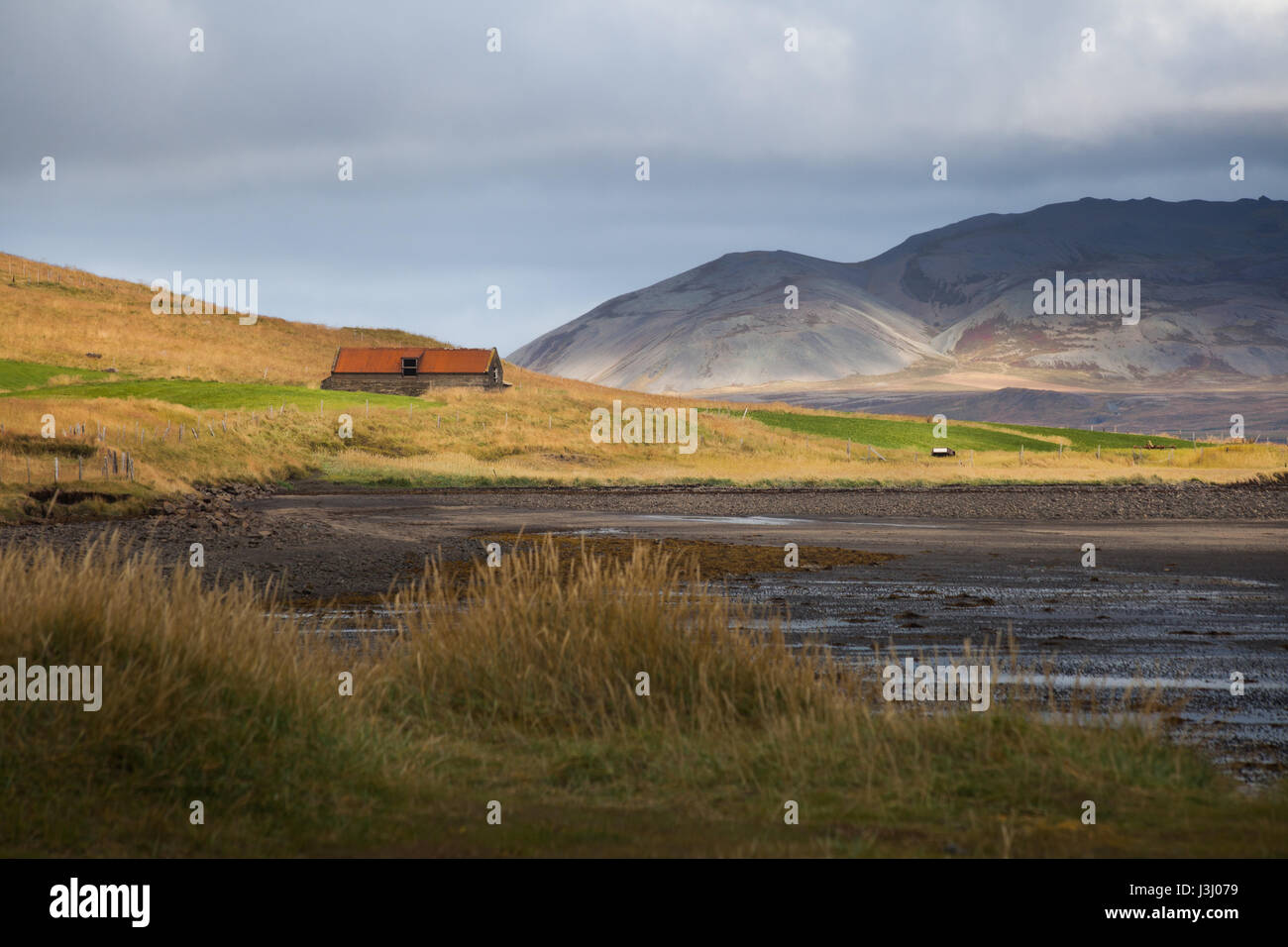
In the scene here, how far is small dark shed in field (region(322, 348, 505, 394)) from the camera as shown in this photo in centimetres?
11438

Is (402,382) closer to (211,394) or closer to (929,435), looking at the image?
(211,394)

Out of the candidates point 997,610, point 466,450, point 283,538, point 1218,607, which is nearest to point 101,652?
point 997,610

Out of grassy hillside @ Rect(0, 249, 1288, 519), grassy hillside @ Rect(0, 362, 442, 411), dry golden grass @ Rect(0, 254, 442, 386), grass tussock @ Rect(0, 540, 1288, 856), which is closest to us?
grass tussock @ Rect(0, 540, 1288, 856)

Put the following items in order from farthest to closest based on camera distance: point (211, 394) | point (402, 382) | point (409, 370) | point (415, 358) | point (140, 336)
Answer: point (140, 336), point (415, 358), point (409, 370), point (402, 382), point (211, 394)

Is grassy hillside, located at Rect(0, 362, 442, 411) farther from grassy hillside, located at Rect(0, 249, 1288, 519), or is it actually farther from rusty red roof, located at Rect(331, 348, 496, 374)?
rusty red roof, located at Rect(331, 348, 496, 374)

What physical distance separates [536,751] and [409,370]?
108 metres

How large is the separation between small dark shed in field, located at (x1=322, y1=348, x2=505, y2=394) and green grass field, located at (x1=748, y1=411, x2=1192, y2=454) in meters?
27.2

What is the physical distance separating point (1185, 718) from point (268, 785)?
8.40m

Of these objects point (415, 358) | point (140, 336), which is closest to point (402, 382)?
point (415, 358)

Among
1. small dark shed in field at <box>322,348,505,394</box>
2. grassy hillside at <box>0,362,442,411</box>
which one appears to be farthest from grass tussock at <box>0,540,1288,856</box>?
small dark shed in field at <box>322,348,505,394</box>

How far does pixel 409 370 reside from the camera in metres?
116

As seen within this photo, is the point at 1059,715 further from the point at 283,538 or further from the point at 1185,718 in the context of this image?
the point at 283,538
